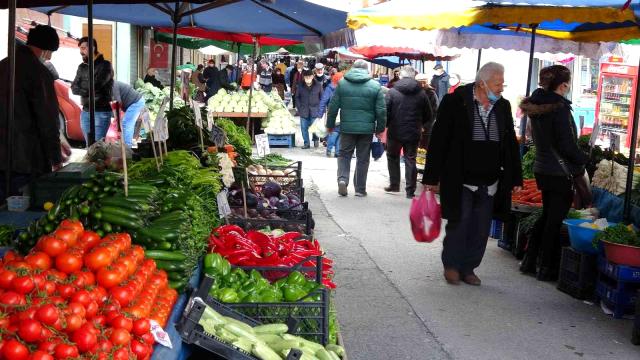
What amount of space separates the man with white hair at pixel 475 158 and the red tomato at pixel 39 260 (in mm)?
4773

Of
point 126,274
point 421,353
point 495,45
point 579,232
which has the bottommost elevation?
point 421,353

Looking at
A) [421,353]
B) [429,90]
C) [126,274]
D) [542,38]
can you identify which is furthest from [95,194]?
[429,90]

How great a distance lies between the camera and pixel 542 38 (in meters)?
11.9

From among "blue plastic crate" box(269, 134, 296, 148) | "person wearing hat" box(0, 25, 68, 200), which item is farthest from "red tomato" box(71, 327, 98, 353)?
"blue plastic crate" box(269, 134, 296, 148)

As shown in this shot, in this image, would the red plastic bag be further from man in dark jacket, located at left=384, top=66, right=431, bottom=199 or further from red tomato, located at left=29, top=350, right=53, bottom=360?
man in dark jacket, located at left=384, top=66, right=431, bottom=199

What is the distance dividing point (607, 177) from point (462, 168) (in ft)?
7.81

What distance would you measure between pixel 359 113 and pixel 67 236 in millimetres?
9977

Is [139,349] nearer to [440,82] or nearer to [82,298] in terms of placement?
[82,298]

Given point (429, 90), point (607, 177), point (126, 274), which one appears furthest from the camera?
point (429, 90)

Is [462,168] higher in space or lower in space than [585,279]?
higher

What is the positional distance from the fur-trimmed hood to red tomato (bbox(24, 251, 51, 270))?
573cm

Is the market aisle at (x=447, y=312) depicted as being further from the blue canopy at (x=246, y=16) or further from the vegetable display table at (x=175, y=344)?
the blue canopy at (x=246, y=16)

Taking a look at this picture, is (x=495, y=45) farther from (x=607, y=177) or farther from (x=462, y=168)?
(x=462, y=168)

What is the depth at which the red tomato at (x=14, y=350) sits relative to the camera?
2.52m
